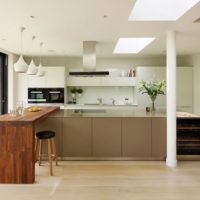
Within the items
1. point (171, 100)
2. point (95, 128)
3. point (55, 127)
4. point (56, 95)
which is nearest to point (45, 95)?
point (56, 95)

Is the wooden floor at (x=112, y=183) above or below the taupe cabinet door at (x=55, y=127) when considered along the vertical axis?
below

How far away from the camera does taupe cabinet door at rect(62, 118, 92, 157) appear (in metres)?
3.92

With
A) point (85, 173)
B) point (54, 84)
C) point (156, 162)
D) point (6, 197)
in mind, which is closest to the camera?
point (6, 197)

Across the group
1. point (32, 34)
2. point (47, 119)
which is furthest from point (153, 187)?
point (32, 34)

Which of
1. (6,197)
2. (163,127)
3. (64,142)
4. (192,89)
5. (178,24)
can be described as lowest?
(6,197)

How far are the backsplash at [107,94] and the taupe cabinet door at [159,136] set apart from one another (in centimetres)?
313

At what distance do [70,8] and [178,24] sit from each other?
176 cm

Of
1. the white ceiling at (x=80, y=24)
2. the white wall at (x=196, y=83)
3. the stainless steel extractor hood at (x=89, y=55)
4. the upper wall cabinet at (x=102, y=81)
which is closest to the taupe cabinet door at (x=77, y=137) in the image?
the stainless steel extractor hood at (x=89, y=55)

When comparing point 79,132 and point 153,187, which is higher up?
point 79,132

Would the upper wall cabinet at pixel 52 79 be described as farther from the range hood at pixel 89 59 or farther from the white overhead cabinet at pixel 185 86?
the white overhead cabinet at pixel 185 86

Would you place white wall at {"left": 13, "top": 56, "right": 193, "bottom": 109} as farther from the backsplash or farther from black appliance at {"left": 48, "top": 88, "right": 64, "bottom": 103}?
black appliance at {"left": 48, "top": 88, "right": 64, "bottom": 103}

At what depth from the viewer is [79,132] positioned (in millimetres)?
3918

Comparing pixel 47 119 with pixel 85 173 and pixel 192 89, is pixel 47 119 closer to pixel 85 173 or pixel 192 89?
pixel 85 173

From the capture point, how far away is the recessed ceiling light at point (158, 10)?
2.99 metres
